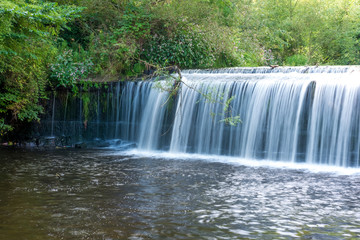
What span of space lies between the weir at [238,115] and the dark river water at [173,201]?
1.51 m

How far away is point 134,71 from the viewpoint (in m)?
17.1

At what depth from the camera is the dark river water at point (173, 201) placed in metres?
5.61

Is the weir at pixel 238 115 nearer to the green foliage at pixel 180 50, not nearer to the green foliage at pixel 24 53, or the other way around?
the green foliage at pixel 24 53

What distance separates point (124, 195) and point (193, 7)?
1235cm

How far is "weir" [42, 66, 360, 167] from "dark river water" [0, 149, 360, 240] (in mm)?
1509

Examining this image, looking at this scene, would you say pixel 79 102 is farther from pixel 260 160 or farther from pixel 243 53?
pixel 243 53

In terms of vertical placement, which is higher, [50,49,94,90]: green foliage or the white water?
[50,49,94,90]: green foliage

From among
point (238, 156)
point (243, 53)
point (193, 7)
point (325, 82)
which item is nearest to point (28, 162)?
point (238, 156)

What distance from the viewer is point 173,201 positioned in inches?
283

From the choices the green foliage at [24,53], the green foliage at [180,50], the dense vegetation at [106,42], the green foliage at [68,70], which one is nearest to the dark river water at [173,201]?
the green foliage at [24,53]

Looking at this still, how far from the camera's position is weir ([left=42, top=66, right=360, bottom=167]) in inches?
462

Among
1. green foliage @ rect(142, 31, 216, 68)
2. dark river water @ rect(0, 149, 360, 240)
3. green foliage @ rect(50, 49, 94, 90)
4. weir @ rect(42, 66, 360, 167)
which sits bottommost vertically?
dark river water @ rect(0, 149, 360, 240)

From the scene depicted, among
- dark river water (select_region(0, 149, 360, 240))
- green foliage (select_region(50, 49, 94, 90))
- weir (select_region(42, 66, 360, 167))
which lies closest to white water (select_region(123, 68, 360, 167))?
weir (select_region(42, 66, 360, 167))

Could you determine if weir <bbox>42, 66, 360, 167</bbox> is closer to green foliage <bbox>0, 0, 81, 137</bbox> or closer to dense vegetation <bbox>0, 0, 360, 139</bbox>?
dense vegetation <bbox>0, 0, 360, 139</bbox>
